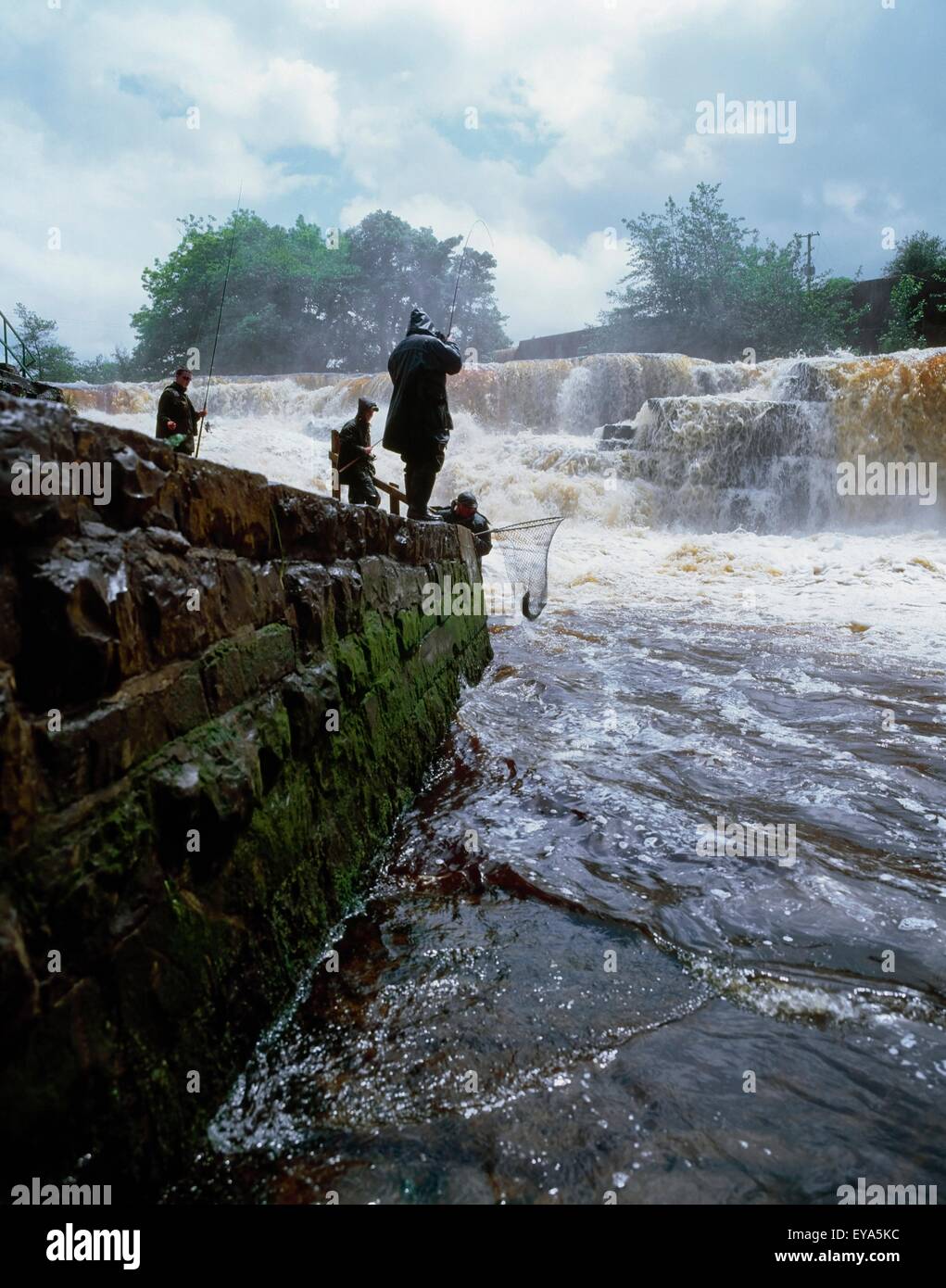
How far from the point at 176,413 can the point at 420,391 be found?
3.40 meters

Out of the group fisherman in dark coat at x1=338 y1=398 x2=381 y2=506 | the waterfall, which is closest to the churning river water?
fisherman in dark coat at x1=338 y1=398 x2=381 y2=506

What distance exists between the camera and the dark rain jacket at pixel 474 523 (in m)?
7.77

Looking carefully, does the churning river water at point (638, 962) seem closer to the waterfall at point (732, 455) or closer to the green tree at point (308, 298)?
the waterfall at point (732, 455)

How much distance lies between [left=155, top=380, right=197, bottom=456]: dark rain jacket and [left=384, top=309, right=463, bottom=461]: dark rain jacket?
9.16 feet

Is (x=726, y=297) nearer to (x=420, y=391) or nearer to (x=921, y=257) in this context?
(x=921, y=257)

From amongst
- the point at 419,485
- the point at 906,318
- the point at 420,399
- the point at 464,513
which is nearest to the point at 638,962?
the point at 419,485

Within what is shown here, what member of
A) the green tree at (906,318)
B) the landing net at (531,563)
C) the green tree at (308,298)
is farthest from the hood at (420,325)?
the green tree at (308,298)

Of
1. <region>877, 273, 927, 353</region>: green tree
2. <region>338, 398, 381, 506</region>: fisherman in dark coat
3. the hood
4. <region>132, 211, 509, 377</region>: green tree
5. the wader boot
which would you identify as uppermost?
<region>132, 211, 509, 377</region>: green tree

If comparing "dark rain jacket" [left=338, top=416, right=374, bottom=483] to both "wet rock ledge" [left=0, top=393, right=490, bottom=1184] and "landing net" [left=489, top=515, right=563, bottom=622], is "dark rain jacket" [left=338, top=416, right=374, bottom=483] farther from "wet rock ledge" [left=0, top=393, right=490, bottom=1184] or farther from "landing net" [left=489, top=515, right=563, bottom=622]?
"wet rock ledge" [left=0, top=393, right=490, bottom=1184]

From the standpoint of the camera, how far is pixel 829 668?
6.68 metres

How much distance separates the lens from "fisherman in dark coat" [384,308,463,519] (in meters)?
5.68

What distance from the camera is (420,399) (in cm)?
577

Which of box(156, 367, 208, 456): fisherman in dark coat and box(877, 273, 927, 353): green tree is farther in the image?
box(877, 273, 927, 353): green tree

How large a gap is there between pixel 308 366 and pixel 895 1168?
43.0 m
